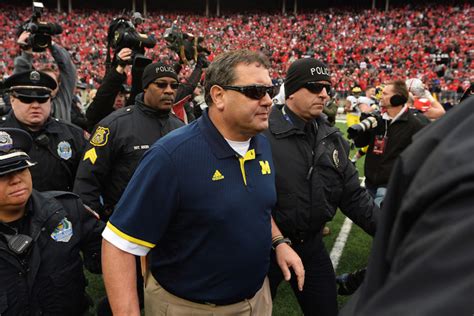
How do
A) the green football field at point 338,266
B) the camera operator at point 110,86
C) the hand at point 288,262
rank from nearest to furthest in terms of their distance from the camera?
the hand at point 288,262
the camera operator at point 110,86
the green football field at point 338,266

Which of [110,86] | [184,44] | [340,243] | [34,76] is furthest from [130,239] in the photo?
[340,243]

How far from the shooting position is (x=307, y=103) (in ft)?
9.07

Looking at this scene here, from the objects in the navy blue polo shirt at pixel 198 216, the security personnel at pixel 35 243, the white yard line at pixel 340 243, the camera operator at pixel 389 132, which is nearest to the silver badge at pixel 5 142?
the security personnel at pixel 35 243

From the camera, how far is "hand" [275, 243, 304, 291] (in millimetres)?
2113

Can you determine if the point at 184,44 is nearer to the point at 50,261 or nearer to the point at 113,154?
the point at 113,154

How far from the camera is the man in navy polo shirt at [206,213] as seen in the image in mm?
1673

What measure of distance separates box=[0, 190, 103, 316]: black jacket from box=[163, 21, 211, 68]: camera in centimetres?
237

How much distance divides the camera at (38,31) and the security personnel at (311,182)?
8.81 feet

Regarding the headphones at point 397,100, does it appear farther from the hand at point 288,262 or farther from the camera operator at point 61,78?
the camera operator at point 61,78

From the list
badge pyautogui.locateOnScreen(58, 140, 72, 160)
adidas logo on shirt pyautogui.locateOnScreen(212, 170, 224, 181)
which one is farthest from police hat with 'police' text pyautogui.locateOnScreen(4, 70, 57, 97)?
adidas logo on shirt pyautogui.locateOnScreen(212, 170, 224, 181)

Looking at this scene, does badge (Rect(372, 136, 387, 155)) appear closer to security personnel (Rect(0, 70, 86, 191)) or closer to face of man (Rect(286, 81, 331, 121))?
face of man (Rect(286, 81, 331, 121))

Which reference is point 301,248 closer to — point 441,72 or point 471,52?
point 441,72

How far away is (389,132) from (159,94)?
2.39 metres

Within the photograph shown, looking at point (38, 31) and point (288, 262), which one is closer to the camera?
point (288, 262)
